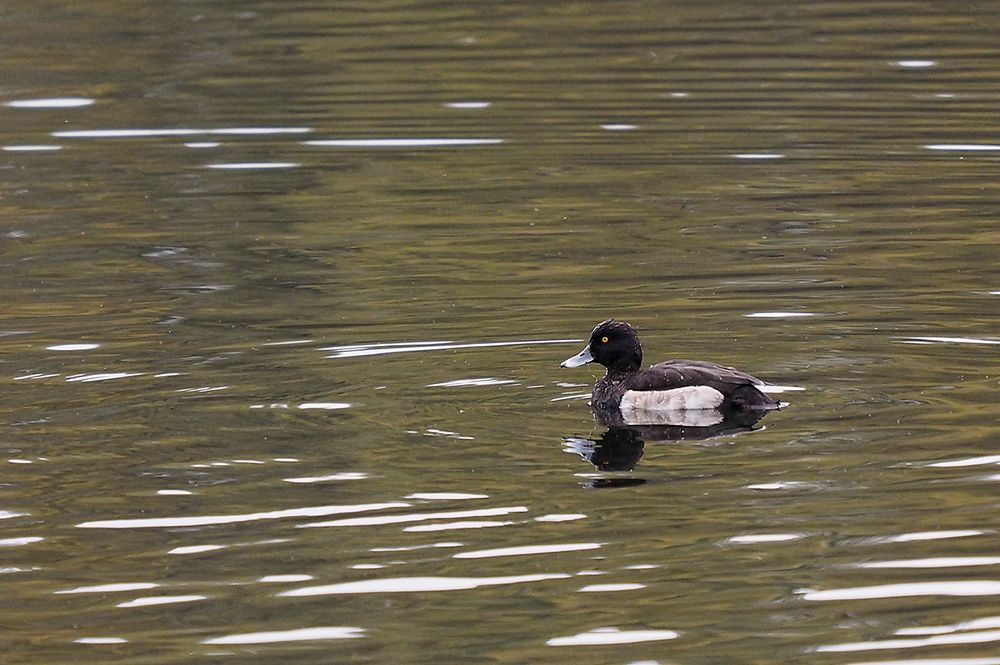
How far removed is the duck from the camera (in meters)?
11.8

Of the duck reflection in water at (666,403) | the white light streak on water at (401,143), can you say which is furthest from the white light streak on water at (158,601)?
the white light streak on water at (401,143)

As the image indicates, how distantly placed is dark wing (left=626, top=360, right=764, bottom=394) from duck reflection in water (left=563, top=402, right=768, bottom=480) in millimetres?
182

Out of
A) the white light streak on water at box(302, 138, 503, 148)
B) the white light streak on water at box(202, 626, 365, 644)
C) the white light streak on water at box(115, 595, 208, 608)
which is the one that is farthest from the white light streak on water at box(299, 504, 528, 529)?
the white light streak on water at box(302, 138, 503, 148)

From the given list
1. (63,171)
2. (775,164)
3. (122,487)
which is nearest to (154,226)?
(63,171)

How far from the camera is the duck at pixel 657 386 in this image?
11812 mm

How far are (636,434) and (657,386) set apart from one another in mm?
388

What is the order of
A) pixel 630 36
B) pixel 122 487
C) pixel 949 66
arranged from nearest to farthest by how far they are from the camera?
1. pixel 122 487
2. pixel 949 66
3. pixel 630 36

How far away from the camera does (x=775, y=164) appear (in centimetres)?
2014

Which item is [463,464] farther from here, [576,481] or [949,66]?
[949,66]

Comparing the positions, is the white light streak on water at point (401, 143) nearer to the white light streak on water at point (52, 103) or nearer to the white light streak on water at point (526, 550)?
the white light streak on water at point (52, 103)

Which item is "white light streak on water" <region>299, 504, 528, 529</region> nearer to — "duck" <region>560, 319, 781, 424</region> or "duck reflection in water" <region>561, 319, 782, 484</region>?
"duck reflection in water" <region>561, 319, 782, 484</region>

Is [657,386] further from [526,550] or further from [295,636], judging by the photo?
[295,636]

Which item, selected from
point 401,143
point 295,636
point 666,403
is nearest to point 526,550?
point 295,636

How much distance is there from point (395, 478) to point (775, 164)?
33.7ft
